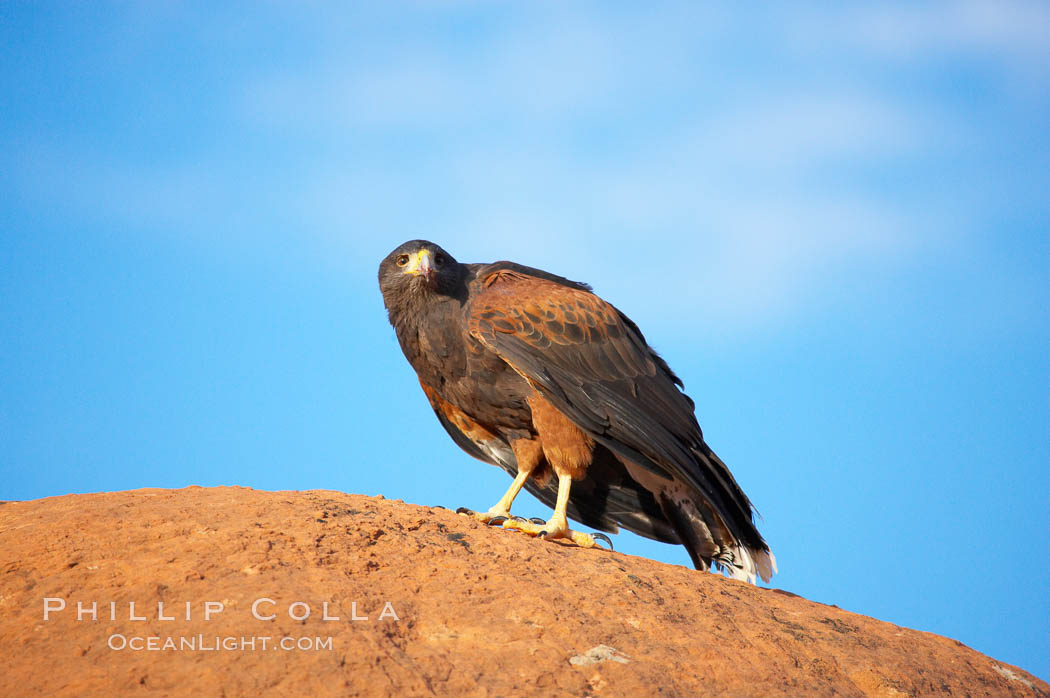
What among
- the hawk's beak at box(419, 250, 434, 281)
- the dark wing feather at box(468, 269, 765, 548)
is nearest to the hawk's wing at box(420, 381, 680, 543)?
the dark wing feather at box(468, 269, 765, 548)

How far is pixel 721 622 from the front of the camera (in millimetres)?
4328

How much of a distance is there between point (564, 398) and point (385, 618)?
2.54 metres

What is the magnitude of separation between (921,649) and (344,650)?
3.16 m

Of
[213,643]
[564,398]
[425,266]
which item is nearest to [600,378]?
[564,398]

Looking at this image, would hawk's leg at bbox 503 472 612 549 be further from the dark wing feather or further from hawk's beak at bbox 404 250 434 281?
hawk's beak at bbox 404 250 434 281

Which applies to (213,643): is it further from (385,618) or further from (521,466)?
(521,466)

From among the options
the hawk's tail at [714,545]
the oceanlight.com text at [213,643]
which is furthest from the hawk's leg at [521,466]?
the oceanlight.com text at [213,643]

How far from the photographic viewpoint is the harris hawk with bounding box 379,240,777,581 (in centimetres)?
595

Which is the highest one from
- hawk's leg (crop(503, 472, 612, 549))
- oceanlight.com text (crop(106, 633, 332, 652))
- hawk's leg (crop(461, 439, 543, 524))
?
hawk's leg (crop(461, 439, 543, 524))

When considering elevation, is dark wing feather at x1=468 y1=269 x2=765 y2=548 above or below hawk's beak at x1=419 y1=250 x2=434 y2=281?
below

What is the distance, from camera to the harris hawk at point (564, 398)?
5.95 meters

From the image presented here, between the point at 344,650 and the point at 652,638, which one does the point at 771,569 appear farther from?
the point at 344,650

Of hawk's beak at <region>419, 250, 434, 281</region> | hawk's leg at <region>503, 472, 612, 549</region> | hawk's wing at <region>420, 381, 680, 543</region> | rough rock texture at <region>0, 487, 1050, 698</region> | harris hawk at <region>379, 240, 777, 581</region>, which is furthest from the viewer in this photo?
hawk's wing at <region>420, 381, 680, 543</region>

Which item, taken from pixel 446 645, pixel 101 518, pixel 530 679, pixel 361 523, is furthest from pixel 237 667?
pixel 101 518
